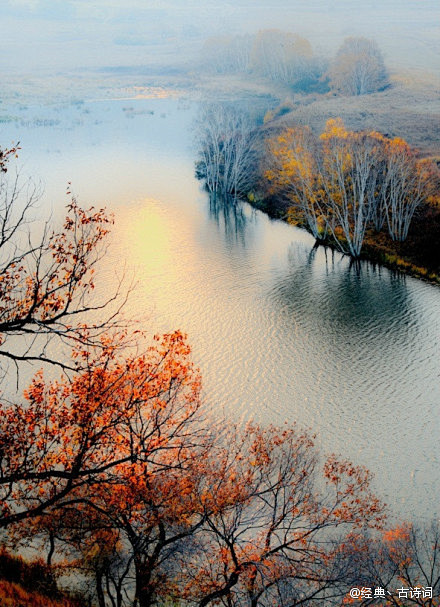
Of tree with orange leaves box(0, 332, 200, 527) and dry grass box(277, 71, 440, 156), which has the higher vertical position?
dry grass box(277, 71, 440, 156)

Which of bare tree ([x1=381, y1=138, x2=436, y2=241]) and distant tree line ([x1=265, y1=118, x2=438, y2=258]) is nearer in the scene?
distant tree line ([x1=265, y1=118, x2=438, y2=258])

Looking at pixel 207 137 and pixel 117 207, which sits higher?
pixel 207 137

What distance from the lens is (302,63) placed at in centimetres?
6419

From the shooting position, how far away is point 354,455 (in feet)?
47.5

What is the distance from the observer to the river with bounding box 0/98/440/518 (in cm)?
1542

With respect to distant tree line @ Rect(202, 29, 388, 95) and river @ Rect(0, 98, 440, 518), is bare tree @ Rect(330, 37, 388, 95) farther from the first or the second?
river @ Rect(0, 98, 440, 518)

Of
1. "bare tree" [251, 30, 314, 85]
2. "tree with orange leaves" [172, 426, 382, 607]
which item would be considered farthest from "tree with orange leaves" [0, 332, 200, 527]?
"bare tree" [251, 30, 314, 85]

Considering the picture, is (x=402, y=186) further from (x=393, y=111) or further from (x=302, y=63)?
(x=302, y=63)

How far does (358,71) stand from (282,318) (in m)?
45.3

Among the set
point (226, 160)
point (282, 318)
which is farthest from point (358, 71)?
point (282, 318)

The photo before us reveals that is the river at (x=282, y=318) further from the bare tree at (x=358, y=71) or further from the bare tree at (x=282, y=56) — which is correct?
the bare tree at (x=282, y=56)

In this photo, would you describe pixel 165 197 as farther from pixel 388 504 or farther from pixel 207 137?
pixel 388 504

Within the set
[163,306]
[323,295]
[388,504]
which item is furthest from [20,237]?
[388,504]

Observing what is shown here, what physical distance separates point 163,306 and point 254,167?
20.4 metres
